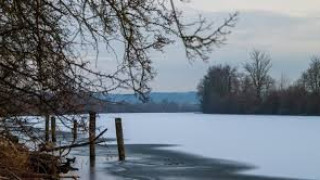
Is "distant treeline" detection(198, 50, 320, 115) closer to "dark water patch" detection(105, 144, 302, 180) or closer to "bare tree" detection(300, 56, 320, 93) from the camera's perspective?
"bare tree" detection(300, 56, 320, 93)

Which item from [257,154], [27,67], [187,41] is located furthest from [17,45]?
[257,154]

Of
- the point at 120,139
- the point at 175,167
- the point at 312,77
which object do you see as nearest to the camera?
the point at 175,167

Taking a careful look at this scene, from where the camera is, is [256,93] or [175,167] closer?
[175,167]

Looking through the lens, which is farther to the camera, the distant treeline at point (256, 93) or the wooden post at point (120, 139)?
the distant treeline at point (256, 93)

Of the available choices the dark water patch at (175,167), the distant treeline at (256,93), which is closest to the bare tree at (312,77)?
the distant treeline at (256,93)

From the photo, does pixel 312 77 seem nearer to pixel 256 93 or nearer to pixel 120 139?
pixel 256 93

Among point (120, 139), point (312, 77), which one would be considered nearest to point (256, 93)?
point (312, 77)

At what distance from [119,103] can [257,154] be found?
1553cm

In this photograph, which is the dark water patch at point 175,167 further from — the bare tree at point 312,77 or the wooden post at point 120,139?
the bare tree at point 312,77

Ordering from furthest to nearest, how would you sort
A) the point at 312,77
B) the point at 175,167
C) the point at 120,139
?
the point at 312,77 < the point at 120,139 < the point at 175,167

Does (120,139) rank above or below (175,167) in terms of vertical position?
above

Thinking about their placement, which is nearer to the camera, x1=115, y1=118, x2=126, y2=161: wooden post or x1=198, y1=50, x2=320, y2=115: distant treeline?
x1=115, y1=118, x2=126, y2=161: wooden post

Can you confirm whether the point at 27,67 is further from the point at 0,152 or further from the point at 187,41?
the point at 187,41

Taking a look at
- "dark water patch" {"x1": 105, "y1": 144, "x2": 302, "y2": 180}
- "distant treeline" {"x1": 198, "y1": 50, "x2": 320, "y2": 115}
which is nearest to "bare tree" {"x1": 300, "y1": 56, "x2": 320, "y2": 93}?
"distant treeline" {"x1": 198, "y1": 50, "x2": 320, "y2": 115}
